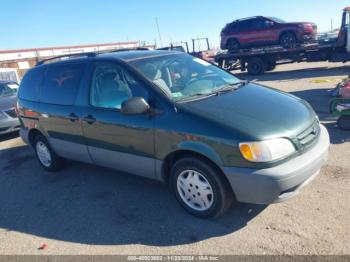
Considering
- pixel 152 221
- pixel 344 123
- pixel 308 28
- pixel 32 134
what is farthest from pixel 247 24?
pixel 152 221

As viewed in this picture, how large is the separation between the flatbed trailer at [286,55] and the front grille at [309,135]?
1270 centimetres

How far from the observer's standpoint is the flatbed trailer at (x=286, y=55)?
1442 cm

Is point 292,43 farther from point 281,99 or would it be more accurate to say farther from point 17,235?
point 17,235

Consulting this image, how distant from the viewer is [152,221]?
3668 mm

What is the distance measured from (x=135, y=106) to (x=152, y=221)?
1284 mm

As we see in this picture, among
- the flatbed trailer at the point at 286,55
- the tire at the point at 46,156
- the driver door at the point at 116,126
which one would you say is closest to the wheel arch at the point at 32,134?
the tire at the point at 46,156

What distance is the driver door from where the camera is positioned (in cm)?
373

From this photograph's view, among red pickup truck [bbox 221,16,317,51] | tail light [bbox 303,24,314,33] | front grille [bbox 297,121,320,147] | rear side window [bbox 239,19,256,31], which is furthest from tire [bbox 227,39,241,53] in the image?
front grille [bbox 297,121,320,147]

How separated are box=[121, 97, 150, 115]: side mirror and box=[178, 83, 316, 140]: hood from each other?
0.40 metres

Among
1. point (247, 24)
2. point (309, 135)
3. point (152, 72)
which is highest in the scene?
point (247, 24)

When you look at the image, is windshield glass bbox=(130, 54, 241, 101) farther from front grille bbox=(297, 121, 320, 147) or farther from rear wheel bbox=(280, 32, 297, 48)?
rear wheel bbox=(280, 32, 297, 48)

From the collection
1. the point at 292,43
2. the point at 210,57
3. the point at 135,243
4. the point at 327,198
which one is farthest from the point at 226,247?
the point at 210,57

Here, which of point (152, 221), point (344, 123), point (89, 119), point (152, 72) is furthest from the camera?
point (344, 123)

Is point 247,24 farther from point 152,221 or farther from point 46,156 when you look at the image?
point 152,221
